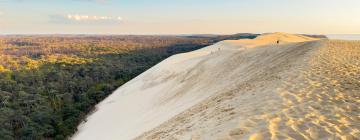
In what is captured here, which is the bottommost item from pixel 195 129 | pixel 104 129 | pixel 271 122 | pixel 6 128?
pixel 6 128

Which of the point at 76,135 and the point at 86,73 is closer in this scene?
the point at 76,135

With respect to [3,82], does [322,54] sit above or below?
above

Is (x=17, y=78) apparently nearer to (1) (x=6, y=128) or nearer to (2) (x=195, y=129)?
(1) (x=6, y=128)

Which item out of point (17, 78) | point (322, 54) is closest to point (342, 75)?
point (322, 54)

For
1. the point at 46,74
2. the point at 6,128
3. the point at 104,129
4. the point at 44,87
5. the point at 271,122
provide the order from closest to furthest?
the point at 271,122 → the point at 104,129 → the point at 6,128 → the point at 44,87 → the point at 46,74

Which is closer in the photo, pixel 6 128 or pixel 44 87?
pixel 6 128

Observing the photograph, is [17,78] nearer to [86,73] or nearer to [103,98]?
[86,73]

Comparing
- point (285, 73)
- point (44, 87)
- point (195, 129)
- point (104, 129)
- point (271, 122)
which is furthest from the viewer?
point (44, 87)

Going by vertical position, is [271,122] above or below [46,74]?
above

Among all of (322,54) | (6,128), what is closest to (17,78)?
(6,128)
